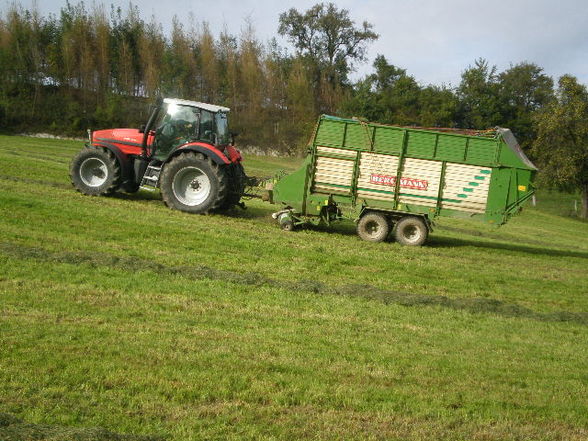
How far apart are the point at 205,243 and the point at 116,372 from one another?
6201 millimetres

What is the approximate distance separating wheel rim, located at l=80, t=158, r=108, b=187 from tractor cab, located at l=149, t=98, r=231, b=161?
4.37 ft

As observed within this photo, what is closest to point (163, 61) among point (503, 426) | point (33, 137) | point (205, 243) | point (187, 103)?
point (33, 137)

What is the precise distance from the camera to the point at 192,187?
49.4 ft

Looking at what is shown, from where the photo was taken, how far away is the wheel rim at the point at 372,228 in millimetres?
14828

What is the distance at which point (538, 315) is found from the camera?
394 inches


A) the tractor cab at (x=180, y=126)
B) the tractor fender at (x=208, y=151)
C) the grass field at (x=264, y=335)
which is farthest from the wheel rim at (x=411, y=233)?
the tractor cab at (x=180, y=126)

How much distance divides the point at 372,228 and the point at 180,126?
16.0 ft

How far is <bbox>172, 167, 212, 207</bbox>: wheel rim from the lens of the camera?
48.8 feet

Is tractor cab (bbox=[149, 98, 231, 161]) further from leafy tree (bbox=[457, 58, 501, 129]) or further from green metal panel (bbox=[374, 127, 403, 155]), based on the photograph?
leafy tree (bbox=[457, 58, 501, 129])

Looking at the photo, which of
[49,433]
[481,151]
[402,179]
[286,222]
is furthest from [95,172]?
[49,433]

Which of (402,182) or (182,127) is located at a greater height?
(182,127)

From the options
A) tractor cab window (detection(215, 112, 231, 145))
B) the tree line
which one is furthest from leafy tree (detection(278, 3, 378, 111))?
tractor cab window (detection(215, 112, 231, 145))

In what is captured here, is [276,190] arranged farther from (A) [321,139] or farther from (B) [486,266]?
(B) [486,266]

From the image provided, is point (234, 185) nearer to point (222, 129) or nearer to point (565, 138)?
point (222, 129)
